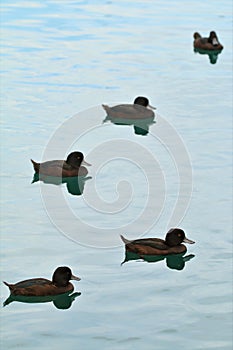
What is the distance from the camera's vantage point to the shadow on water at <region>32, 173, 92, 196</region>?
1559 centimetres

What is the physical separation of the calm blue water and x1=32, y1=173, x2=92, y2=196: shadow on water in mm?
96

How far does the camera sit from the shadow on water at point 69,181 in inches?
614

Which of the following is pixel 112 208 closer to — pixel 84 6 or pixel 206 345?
pixel 206 345

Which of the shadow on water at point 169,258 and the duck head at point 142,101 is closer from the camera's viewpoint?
the shadow on water at point 169,258

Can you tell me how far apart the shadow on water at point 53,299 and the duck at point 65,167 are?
152 inches

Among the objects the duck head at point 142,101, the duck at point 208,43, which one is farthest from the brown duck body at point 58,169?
the duck at point 208,43

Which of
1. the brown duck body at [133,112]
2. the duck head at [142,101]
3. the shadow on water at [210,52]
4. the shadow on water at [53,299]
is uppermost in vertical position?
the shadow on water at [210,52]

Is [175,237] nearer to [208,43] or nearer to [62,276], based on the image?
[62,276]

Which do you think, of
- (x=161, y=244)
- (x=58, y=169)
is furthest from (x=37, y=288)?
(x=58, y=169)

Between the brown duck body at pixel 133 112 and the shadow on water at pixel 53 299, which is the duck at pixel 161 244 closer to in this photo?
the shadow on water at pixel 53 299

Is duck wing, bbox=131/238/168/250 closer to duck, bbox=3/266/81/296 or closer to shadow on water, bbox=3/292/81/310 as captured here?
duck, bbox=3/266/81/296

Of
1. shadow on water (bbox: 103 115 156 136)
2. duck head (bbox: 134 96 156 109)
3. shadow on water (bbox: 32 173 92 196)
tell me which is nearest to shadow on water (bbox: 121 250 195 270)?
shadow on water (bbox: 32 173 92 196)

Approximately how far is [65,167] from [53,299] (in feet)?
13.6

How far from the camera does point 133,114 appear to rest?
19.1 m
